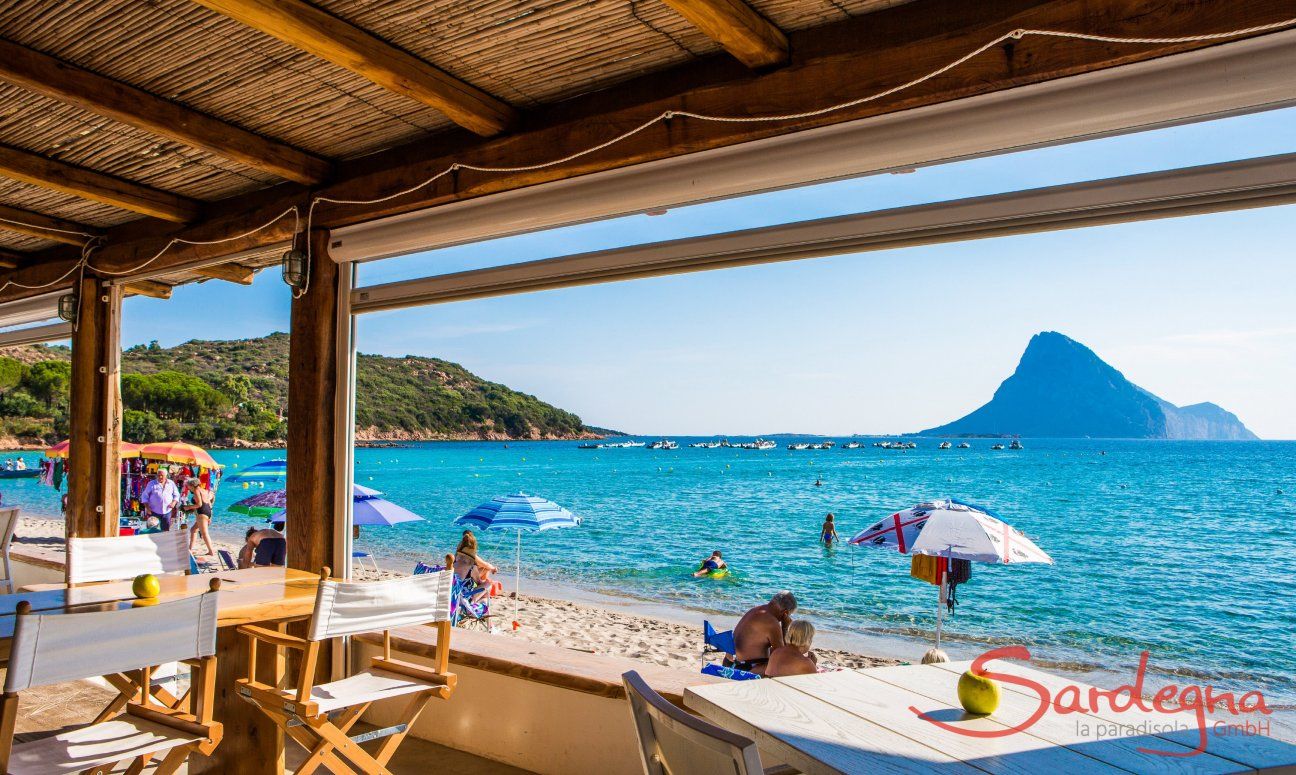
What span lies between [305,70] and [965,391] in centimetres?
4842

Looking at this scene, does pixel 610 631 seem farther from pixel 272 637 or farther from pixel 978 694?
pixel 978 694

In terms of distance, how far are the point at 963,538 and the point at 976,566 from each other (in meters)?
19.5

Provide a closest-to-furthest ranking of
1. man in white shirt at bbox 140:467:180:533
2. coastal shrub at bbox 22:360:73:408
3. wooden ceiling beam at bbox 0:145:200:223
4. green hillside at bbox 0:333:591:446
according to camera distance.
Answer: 1. wooden ceiling beam at bbox 0:145:200:223
2. man in white shirt at bbox 140:467:180:533
3. green hillside at bbox 0:333:591:446
4. coastal shrub at bbox 22:360:73:408

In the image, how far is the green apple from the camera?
1572 mm

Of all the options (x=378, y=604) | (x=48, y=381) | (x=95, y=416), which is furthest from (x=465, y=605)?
(x=48, y=381)

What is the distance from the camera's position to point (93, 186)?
12.6 feet

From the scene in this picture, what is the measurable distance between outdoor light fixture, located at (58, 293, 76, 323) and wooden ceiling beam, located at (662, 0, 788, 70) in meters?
4.67

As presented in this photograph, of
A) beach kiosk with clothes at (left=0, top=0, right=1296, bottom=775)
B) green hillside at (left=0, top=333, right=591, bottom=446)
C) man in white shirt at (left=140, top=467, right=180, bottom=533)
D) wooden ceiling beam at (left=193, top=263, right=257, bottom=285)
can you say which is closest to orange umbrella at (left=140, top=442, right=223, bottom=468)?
man in white shirt at (left=140, top=467, right=180, bottom=533)

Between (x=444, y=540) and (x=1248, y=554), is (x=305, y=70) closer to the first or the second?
(x=444, y=540)

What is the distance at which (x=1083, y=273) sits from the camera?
136 ft

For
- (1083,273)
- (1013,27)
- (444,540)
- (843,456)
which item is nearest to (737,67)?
(1013,27)

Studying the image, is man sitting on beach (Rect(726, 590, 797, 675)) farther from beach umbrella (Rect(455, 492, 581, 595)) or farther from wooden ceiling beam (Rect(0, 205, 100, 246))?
beach umbrella (Rect(455, 492, 581, 595))

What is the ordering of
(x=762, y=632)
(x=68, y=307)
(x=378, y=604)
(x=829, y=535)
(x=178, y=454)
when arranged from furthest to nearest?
(x=829, y=535) → (x=178, y=454) → (x=68, y=307) → (x=762, y=632) → (x=378, y=604)

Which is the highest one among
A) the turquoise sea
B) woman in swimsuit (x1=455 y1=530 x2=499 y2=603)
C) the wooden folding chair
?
the wooden folding chair
